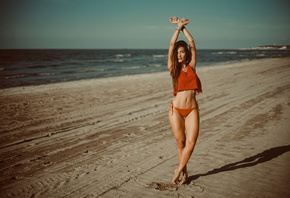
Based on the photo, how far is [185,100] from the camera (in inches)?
115

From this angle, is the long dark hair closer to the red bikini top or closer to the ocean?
the red bikini top

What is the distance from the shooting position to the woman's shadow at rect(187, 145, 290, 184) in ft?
11.6

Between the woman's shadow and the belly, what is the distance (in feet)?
4.46

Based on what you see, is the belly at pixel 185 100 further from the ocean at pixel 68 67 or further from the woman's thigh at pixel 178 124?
the ocean at pixel 68 67

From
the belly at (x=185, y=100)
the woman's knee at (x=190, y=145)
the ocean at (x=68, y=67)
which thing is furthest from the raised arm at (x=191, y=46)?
the ocean at (x=68, y=67)

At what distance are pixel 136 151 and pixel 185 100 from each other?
6.79ft

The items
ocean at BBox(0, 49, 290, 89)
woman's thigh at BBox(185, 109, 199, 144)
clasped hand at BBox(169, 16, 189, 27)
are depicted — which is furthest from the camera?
ocean at BBox(0, 49, 290, 89)

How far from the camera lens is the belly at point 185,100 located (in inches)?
115

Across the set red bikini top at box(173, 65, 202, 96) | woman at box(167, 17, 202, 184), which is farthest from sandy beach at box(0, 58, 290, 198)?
red bikini top at box(173, 65, 202, 96)

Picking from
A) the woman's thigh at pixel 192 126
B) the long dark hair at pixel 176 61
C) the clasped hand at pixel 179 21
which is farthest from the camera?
the clasped hand at pixel 179 21

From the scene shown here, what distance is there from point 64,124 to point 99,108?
198cm

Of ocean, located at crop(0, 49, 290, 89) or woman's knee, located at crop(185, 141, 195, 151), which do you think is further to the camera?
ocean, located at crop(0, 49, 290, 89)

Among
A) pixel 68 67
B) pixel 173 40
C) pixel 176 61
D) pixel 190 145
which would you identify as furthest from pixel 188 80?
pixel 68 67

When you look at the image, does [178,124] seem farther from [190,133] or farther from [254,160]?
[254,160]
